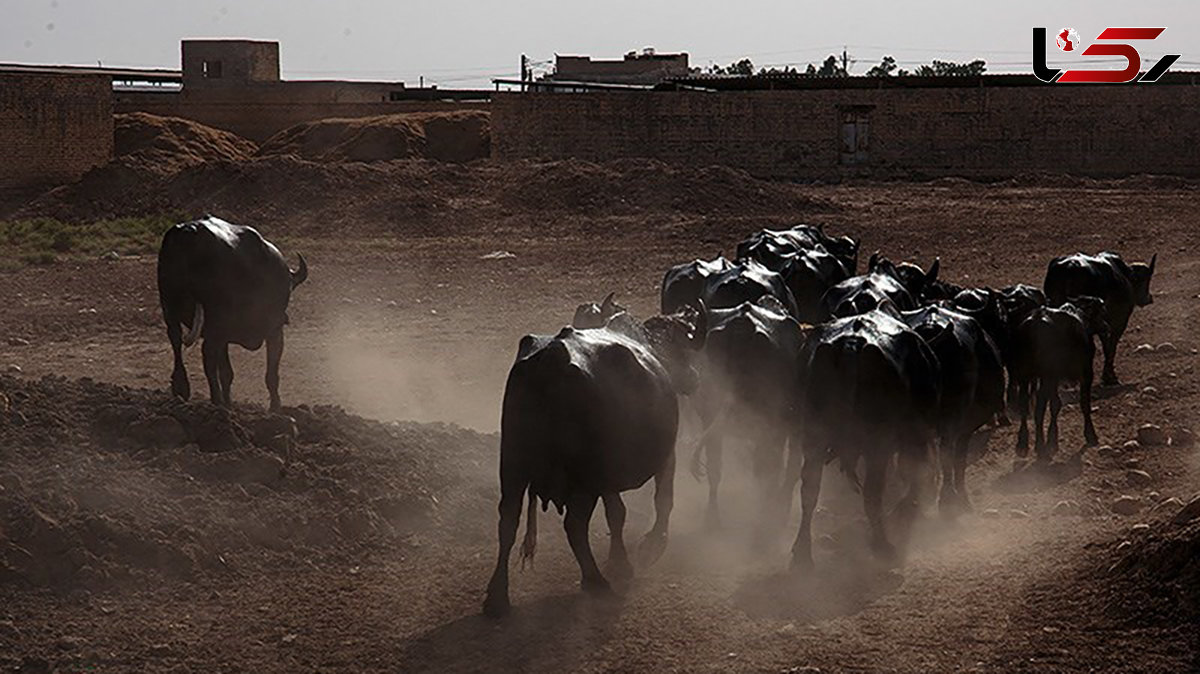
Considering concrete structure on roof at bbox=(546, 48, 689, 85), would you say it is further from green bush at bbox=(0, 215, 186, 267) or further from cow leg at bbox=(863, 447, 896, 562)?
cow leg at bbox=(863, 447, 896, 562)

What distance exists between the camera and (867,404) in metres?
9.38

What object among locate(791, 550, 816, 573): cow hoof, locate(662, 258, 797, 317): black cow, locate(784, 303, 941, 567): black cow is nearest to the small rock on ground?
locate(784, 303, 941, 567): black cow

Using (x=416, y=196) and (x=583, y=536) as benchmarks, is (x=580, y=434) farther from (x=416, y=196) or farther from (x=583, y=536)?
(x=416, y=196)

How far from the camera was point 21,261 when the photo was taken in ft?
85.3

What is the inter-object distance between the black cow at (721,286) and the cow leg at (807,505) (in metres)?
3.36

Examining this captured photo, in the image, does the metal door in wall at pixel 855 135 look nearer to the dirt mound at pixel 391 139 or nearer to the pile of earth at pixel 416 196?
the pile of earth at pixel 416 196

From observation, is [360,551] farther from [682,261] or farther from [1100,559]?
[682,261]

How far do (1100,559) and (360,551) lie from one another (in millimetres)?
4728

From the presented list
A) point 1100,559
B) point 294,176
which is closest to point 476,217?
point 294,176

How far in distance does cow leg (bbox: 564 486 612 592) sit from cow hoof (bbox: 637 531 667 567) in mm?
744

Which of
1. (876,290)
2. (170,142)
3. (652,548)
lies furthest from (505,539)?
(170,142)

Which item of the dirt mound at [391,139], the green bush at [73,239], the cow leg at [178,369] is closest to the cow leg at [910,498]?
the cow leg at [178,369]

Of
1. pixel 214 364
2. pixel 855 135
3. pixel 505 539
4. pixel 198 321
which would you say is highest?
pixel 855 135

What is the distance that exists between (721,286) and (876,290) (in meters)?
1.41
